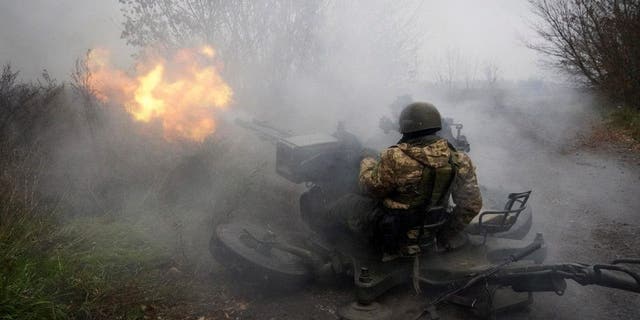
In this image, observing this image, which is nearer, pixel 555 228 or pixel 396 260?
pixel 396 260

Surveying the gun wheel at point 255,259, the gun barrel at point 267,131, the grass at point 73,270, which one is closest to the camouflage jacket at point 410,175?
the gun wheel at point 255,259

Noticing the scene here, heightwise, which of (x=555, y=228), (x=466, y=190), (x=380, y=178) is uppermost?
(x=380, y=178)

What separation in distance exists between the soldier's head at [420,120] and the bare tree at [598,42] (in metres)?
12.0

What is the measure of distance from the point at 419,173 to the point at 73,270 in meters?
3.26

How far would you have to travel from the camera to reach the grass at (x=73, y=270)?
11.9ft

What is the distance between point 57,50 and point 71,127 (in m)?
9.47

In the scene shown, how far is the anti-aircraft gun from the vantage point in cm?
364

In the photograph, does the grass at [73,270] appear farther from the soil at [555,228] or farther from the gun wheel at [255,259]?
the gun wheel at [255,259]

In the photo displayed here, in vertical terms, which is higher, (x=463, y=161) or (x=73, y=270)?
(x=463, y=161)

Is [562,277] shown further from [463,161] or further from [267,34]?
[267,34]

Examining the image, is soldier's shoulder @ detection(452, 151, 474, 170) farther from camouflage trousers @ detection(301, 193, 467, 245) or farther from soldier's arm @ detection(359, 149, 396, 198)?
soldier's arm @ detection(359, 149, 396, 198)

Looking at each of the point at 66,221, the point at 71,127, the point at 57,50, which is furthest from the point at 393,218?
the point at 57,50

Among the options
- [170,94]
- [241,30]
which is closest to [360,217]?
[170,94]

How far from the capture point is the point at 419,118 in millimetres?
3955
